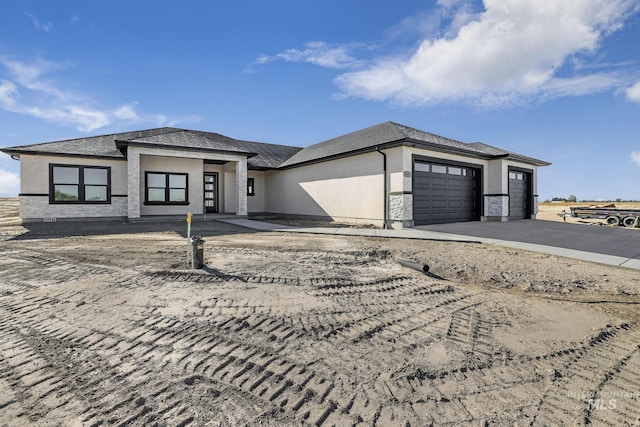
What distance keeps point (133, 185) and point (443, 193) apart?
15732 mm

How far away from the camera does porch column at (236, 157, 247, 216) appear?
17.7m

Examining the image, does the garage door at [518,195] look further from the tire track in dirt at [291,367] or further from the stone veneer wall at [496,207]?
the tire track in dirt at [291,367]

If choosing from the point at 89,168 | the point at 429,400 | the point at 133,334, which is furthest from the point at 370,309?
the point at 89,168

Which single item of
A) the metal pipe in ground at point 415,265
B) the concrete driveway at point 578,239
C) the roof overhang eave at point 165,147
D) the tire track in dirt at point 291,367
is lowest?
the tire track in dirt at point 291,367

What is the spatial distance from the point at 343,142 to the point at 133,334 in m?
16.5

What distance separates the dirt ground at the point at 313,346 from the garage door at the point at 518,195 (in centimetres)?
1376

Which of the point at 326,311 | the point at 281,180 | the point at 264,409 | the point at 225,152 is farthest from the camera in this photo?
the point at 281,180

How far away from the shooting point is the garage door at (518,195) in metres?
18.7

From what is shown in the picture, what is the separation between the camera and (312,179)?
18875mm

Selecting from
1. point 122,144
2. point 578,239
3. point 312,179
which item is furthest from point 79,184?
point 578,239

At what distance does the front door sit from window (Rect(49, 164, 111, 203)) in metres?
5.44

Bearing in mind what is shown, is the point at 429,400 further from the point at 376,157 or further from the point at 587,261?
the point at 376,157

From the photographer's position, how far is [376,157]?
48.2 feet

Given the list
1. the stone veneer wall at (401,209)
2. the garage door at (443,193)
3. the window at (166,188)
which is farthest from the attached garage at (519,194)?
the window at (166,188)
